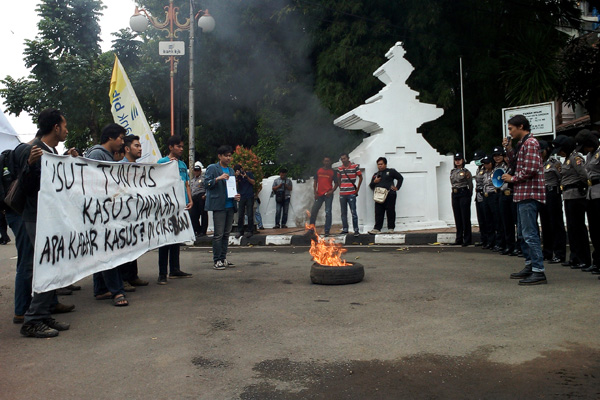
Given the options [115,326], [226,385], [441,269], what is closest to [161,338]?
[115,326]

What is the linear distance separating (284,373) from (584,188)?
5.41 meters

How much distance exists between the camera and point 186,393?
11.1 feet

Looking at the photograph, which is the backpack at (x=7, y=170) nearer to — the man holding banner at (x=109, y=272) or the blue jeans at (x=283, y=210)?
the man holding banner at (x=109, y=272)

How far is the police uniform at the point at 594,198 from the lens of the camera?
679cm

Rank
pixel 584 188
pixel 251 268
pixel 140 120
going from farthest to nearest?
pixel 140 120 < pixel 251 268 < pixel 584 188

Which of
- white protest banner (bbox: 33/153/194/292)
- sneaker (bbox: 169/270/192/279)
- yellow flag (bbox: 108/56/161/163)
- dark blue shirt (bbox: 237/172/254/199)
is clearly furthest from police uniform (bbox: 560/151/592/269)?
yellow flag (bbox: 108/56/161/163)

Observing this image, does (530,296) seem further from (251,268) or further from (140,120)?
(140,120)

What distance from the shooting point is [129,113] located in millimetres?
11414

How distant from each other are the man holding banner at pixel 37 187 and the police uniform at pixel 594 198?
6.00 m

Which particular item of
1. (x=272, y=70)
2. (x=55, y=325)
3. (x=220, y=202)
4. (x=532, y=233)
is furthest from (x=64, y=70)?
(x=532, y=233)

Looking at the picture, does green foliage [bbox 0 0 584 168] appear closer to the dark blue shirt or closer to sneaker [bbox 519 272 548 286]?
the dark blue shirt

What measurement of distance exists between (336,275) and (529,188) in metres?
2.44

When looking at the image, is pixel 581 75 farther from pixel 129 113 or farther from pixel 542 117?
pixel 129 113

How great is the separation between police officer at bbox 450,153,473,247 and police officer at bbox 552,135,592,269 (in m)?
3.03
